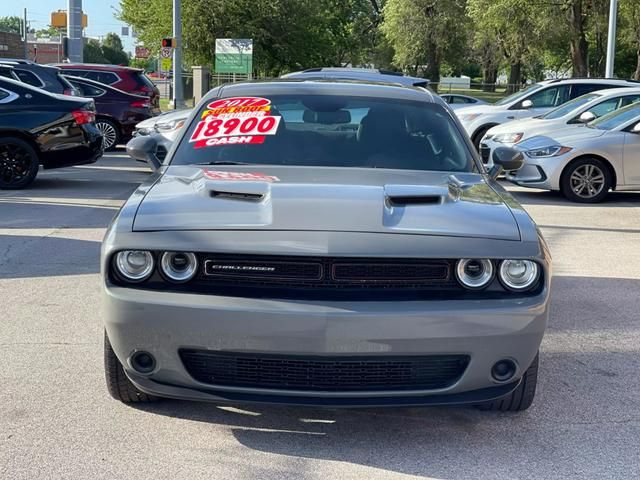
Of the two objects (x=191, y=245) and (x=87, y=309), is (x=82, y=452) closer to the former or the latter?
(x=191, y=245)

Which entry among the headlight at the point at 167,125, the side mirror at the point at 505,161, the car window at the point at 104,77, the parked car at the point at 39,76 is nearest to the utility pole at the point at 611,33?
the car window at the point at 104,77

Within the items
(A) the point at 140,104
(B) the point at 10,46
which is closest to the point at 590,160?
(A) the point at 140,104

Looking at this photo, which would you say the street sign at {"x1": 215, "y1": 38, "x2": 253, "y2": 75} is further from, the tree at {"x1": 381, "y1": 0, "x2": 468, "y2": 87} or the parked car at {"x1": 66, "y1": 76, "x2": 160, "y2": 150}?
the parked car at {"x1": 66, "y1": 76, "x2": 160, "y2": 150}

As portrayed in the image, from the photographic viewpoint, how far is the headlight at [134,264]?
140 inches

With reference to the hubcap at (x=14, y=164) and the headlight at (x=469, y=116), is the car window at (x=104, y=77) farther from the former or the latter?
the headlight at (x=469, y=116)

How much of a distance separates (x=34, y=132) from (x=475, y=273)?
30.6 feet

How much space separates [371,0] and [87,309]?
5952 cm

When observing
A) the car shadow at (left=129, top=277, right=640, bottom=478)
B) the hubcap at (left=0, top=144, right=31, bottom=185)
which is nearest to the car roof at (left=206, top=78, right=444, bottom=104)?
the car shadow at (left=129, top=277, right=640, bottom=478)

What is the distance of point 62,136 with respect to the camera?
11812 millimetres

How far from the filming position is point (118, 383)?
403 centimetres

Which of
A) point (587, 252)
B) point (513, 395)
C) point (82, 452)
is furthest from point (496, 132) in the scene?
point (82, 452)

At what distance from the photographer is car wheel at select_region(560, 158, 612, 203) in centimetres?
1182

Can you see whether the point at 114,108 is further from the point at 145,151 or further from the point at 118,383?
the point at 118,383

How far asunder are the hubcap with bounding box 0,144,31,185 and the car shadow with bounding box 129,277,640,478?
8.44m
